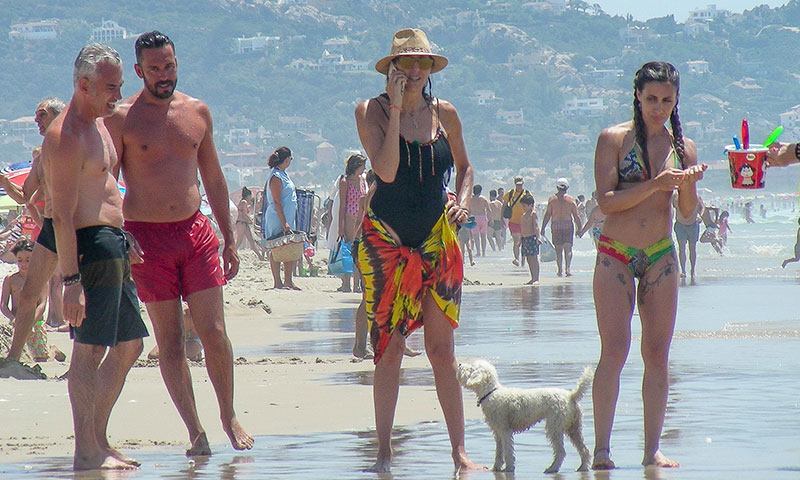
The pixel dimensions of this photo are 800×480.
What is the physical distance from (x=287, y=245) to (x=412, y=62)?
9983mm

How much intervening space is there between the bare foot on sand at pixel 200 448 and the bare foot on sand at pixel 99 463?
0.39 metres

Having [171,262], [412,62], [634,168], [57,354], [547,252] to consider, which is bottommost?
[547,252]

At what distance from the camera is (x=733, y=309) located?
14438mm

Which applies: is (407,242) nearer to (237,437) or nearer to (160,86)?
(237,437)

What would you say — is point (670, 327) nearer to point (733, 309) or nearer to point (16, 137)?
point (733, 309)

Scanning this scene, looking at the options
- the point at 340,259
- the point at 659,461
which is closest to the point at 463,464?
the point at 659,461

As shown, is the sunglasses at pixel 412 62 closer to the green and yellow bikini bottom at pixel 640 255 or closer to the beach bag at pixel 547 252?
the green and yellow bikini bottom at pixel 640 255

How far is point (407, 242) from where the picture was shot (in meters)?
5.15

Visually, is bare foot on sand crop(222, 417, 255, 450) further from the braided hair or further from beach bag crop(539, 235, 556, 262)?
beach bag crop(539, 235, 556, 262)

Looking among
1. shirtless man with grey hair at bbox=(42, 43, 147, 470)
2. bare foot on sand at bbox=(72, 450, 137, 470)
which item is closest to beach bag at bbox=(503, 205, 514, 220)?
shirtless man with grey hair at bbox=(42, 43, 147, 470)

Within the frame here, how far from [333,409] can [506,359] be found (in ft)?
9.37

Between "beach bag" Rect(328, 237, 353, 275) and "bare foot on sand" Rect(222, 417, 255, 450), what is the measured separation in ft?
25.0

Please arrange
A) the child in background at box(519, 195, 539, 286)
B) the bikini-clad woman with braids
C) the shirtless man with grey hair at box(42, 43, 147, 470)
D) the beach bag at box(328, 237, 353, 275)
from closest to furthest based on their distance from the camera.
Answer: the shirtless man with grey hair at box(42, 43, 147, 470) < the bikini-clad woman with braids < the beach bag at box(328, 237, 353, 275) < the child in background at box(519, 195, 539, 286)

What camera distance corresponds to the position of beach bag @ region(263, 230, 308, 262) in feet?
49.2
